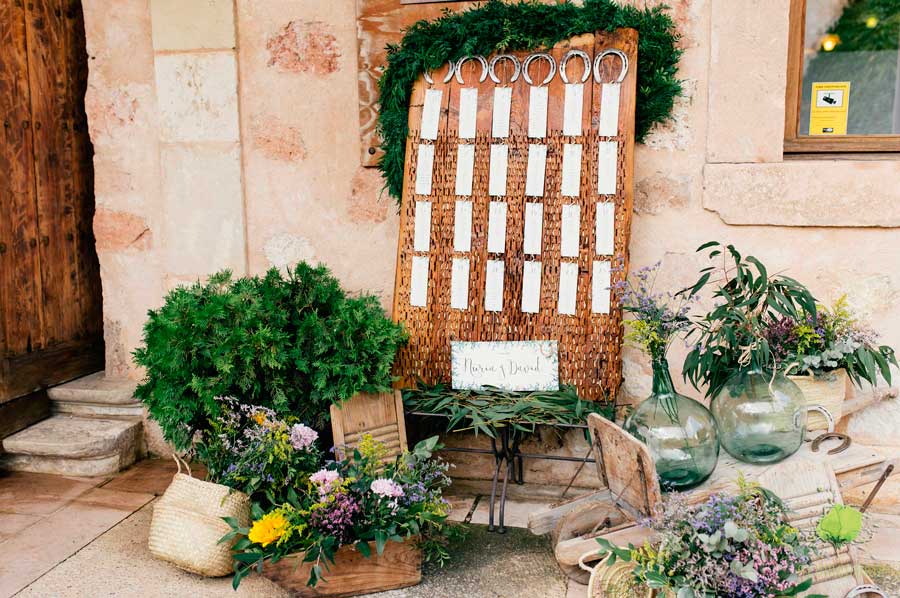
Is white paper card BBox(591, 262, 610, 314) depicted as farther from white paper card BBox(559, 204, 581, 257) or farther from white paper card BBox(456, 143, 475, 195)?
white paper card BBox(456, 143, 475, 195)

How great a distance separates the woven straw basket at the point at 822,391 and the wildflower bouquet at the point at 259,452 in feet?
5.81

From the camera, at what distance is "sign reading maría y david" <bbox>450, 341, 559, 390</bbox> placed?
301 centimetres

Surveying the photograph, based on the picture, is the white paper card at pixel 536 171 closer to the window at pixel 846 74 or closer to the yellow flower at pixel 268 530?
the window at pixel 846 74

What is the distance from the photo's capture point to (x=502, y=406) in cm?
288

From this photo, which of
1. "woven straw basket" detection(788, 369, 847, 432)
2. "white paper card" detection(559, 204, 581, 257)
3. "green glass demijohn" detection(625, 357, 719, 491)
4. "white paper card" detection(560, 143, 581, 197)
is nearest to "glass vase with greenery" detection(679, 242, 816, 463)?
"green glass demijohn" detection(625, 357, 719, 491)

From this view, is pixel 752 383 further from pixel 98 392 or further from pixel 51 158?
pixel 51 158

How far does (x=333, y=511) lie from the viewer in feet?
7.98

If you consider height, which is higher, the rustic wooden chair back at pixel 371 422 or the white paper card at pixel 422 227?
the white paper card at pixel 422 227

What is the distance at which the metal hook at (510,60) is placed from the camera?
3.12 meters

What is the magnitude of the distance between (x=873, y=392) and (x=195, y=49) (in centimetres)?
327

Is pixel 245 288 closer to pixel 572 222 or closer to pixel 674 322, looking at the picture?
pixel 572 222

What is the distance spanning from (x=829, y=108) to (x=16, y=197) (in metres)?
3.73

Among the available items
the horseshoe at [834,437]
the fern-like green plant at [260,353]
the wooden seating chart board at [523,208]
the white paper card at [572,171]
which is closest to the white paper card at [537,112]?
the wooden seating chart board at [523,208]

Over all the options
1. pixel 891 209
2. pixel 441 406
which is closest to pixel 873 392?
pixel 891 209
